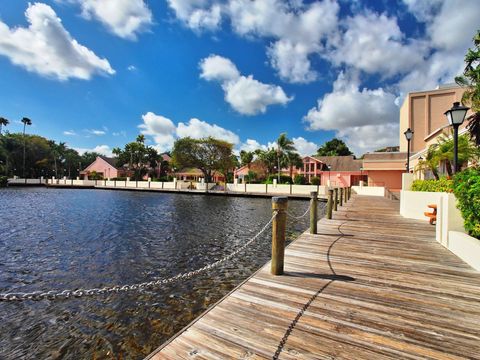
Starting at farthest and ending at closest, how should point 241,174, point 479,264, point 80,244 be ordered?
point 241,174 < point 80,244 < point 479,264

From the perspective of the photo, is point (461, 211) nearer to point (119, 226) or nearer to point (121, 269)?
point (121, 269)

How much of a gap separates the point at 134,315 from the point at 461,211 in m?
→ 6.69

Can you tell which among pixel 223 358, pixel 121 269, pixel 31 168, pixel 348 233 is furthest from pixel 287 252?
pixel 31 168

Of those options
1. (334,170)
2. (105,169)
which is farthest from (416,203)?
(105,169)

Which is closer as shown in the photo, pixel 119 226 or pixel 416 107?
pixel 119 226

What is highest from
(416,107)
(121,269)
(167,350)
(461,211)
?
(416,107)

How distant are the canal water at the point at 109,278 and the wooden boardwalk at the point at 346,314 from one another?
1669 millimetres

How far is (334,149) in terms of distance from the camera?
208 feet

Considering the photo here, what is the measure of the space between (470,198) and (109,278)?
792 centimetres

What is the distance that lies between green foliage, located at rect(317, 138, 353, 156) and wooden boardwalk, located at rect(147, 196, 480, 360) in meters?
61.5

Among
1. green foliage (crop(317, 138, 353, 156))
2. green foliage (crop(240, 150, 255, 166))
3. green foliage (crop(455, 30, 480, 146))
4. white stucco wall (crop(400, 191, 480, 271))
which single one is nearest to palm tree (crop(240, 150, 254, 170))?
green foliage (crop(240, 150, 255, 166))

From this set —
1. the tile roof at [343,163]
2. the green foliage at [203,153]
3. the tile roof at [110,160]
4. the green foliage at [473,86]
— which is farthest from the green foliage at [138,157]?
the green foliage at [473,86]

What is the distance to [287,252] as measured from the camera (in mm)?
5566

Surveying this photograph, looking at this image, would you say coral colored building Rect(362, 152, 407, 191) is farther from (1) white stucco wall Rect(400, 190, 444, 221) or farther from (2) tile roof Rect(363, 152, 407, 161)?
(1) white stucco wall Rect(400, 190, 444, 221)
